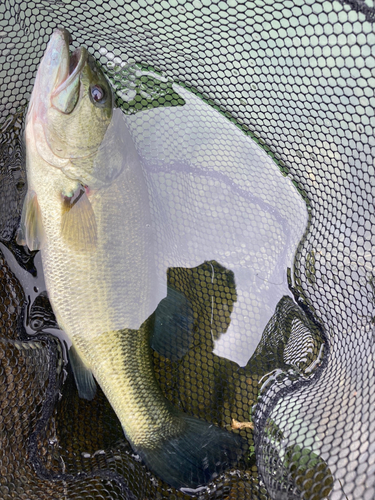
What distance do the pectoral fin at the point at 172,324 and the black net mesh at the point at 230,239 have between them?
34mm

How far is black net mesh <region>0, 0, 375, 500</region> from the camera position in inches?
84.9

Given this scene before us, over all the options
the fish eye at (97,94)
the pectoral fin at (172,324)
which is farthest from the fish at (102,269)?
the pectoral fin at (172,324)

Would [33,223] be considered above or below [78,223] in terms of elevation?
below

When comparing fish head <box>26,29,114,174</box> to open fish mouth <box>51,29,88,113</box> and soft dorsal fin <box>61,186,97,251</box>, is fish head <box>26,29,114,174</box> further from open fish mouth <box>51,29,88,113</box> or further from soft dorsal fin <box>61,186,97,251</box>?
soft dorsal fin <box>61,186,97,251</box>

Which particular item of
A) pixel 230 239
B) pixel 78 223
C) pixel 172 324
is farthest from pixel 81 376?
pixel 230 239

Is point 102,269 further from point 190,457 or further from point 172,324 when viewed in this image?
point 190,457

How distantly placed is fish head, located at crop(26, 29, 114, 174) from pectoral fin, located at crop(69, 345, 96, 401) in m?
1.09

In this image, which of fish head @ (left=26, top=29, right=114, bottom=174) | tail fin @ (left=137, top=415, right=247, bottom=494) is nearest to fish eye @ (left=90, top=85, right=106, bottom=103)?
fish head @ (left=26, top=29, right=114, bottom=174)

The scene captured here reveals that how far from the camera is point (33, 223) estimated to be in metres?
2.20

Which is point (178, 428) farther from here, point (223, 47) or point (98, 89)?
point (223, 47)

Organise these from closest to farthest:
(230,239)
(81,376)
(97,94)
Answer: (97,94) < (81,376) < (230,239)

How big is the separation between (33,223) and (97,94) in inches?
30.5

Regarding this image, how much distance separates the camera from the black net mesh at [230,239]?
2.16m

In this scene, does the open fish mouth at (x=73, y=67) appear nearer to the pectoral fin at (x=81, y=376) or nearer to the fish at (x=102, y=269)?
the fish at (x=102, y=269)
